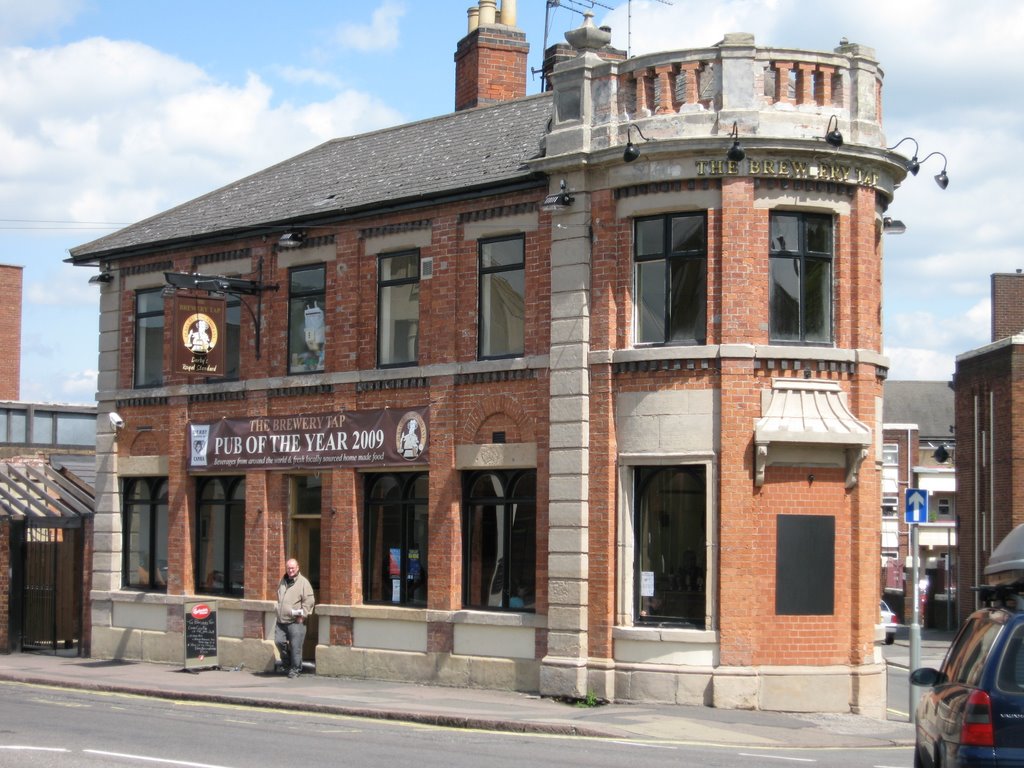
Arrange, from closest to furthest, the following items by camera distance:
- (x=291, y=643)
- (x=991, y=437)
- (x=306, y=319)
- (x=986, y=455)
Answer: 1. (x=291, y=643)
2. (x=306, y=319)
3. (x=991, y=437)
4. (x=986, y=455)

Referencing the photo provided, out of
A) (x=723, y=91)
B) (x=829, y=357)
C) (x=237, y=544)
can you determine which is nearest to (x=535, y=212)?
(x=723, y=91)

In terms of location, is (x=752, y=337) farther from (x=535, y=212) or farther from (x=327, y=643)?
(x=327, y=643)

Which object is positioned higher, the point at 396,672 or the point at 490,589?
the point at 490,589

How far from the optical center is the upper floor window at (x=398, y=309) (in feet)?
73.5

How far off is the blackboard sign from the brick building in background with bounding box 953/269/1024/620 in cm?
2379

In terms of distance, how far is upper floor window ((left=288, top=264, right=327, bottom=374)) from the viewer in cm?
2361

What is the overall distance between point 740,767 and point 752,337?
6.92 m

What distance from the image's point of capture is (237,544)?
2489 cm

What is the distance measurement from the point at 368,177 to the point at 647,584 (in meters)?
9.25

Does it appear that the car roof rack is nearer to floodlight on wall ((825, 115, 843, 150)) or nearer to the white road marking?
the white road marking

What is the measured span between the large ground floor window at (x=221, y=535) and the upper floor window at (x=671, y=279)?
29.1 ft

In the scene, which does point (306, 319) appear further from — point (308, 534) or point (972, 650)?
point (972, 650)

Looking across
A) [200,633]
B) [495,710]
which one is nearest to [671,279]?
[495,710]

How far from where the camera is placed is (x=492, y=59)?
88.0 ft
